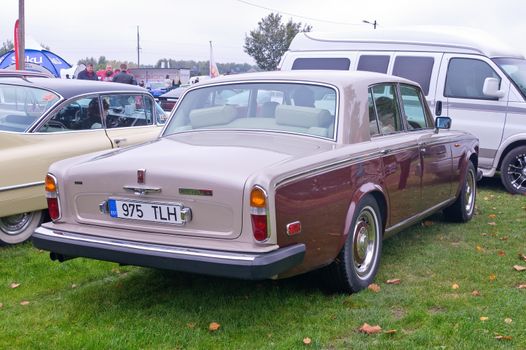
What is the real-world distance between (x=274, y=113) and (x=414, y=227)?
8.91 feet

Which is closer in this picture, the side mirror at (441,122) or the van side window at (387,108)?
the van side window at (387,108)

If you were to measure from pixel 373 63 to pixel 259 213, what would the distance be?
7.11 meters

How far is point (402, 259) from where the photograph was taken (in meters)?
5.71

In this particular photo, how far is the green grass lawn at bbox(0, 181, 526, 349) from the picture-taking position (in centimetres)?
391

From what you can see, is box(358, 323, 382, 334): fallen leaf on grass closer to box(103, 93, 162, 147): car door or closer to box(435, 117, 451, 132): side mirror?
box(435, 117, 451, 132): side mirror

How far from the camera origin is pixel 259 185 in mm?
3752

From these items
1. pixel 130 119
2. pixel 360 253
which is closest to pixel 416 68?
pixel 130 119

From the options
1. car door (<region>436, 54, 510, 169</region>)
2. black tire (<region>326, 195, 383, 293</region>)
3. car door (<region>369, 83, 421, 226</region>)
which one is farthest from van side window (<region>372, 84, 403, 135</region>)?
car door (<region>436, 54, 510, 169</region>)

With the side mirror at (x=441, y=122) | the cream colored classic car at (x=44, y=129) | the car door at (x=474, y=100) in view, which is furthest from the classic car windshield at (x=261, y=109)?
the car door at (x=474, y=100)

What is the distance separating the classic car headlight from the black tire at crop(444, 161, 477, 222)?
3812 millimetres

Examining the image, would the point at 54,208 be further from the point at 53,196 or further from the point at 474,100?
the point at 474,100

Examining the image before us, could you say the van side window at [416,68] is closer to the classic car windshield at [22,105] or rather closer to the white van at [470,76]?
the white van at [470,76]

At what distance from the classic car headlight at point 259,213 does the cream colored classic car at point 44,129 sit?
2.91 meters

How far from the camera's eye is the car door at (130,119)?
7.19 meters
